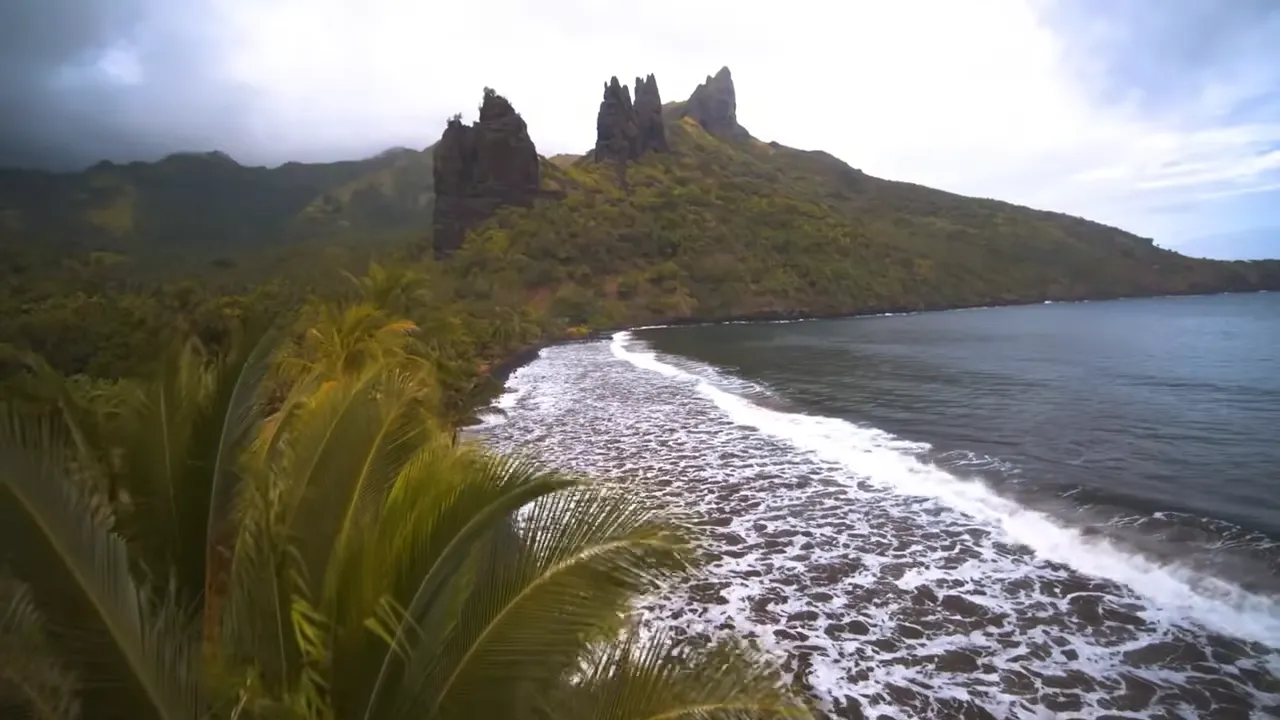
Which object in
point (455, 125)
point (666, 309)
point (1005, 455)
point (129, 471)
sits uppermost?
point (455, 125)

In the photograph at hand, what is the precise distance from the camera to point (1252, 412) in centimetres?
2098

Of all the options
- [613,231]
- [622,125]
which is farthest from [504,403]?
[622,125]

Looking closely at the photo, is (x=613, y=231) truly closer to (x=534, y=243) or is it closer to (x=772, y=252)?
(x=534, y=243)

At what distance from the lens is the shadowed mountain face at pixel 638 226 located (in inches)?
3098

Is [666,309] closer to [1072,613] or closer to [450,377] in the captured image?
[450,377]

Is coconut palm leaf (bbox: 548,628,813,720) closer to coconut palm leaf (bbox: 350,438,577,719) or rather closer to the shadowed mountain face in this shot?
coconut palm leaf (bbox: 350,438,577,719)

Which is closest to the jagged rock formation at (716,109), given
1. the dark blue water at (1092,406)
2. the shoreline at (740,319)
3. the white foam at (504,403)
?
the shoreline at (740,319)

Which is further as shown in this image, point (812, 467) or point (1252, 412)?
point (1252, 412)

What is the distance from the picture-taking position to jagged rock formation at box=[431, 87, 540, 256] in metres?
94.1

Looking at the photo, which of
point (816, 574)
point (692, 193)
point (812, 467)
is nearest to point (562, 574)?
point (816, 574)

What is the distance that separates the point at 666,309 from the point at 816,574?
70.5m

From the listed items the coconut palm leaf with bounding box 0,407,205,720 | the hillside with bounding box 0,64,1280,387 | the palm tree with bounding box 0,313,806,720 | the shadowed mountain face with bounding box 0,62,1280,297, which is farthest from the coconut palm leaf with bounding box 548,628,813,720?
the shadowed mountain face with bounding box 0,62,1280,297

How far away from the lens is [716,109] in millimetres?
188875

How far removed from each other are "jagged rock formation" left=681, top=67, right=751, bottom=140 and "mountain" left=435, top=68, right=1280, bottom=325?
88.2 feet
